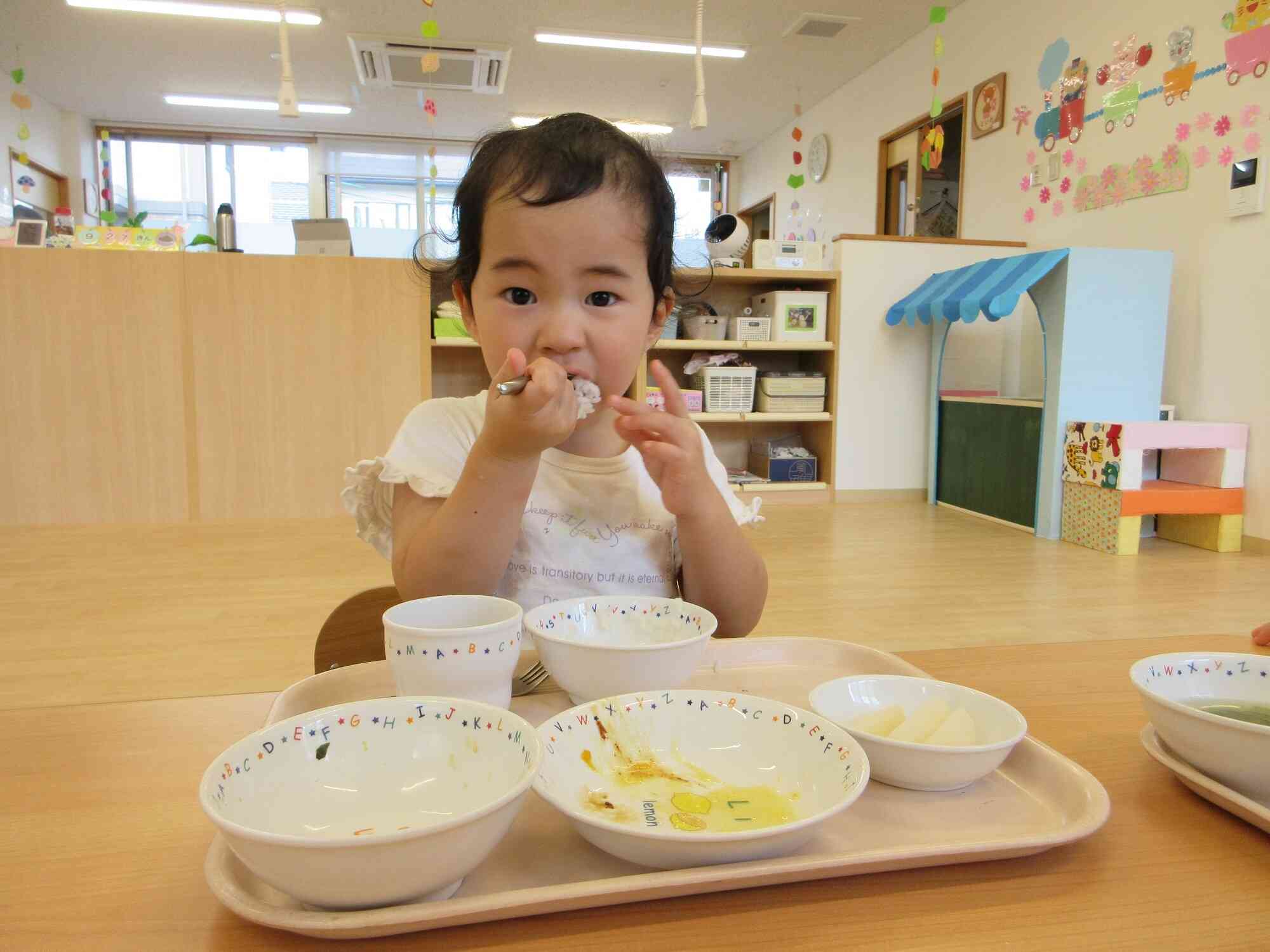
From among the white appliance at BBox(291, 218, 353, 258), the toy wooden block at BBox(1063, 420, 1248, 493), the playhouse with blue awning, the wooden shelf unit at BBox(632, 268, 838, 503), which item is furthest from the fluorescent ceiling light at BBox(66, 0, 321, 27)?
the toy wooden block at BBox(1063, 420, 1248, 493)

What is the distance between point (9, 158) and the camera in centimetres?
638

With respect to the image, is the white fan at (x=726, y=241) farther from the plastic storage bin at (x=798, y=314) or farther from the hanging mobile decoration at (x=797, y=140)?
the hanging mobile decoration at (x=797, y=140)

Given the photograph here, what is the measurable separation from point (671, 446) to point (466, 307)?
13.3 inches

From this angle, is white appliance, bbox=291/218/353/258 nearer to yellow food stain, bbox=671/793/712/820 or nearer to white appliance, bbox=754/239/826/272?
white appliance, bbox=754/239/826/272

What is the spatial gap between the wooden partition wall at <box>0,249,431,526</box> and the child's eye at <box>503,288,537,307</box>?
9.50 feet

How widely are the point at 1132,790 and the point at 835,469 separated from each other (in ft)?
12.9

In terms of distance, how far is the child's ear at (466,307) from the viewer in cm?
92

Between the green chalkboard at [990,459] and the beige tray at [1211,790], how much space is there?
325 centimetres

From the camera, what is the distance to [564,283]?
815mm

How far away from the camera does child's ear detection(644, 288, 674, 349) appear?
97cm

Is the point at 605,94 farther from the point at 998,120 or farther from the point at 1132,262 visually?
the point at 1132,262

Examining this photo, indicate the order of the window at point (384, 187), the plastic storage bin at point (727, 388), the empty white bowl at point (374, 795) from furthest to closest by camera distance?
1. the window at point (384, 187)
2. the plastic storage bin at point (727, 388)
3. the empty white bowl at point (374, 795)

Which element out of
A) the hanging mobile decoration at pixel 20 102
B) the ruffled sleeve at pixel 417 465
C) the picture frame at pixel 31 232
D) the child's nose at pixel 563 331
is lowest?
the ruffled sleeve at pixel 417 465

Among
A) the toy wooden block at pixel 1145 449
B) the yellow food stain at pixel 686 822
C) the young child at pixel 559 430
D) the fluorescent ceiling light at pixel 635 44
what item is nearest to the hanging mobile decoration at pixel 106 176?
the fluorescent ceiling light at pixel 635 44
